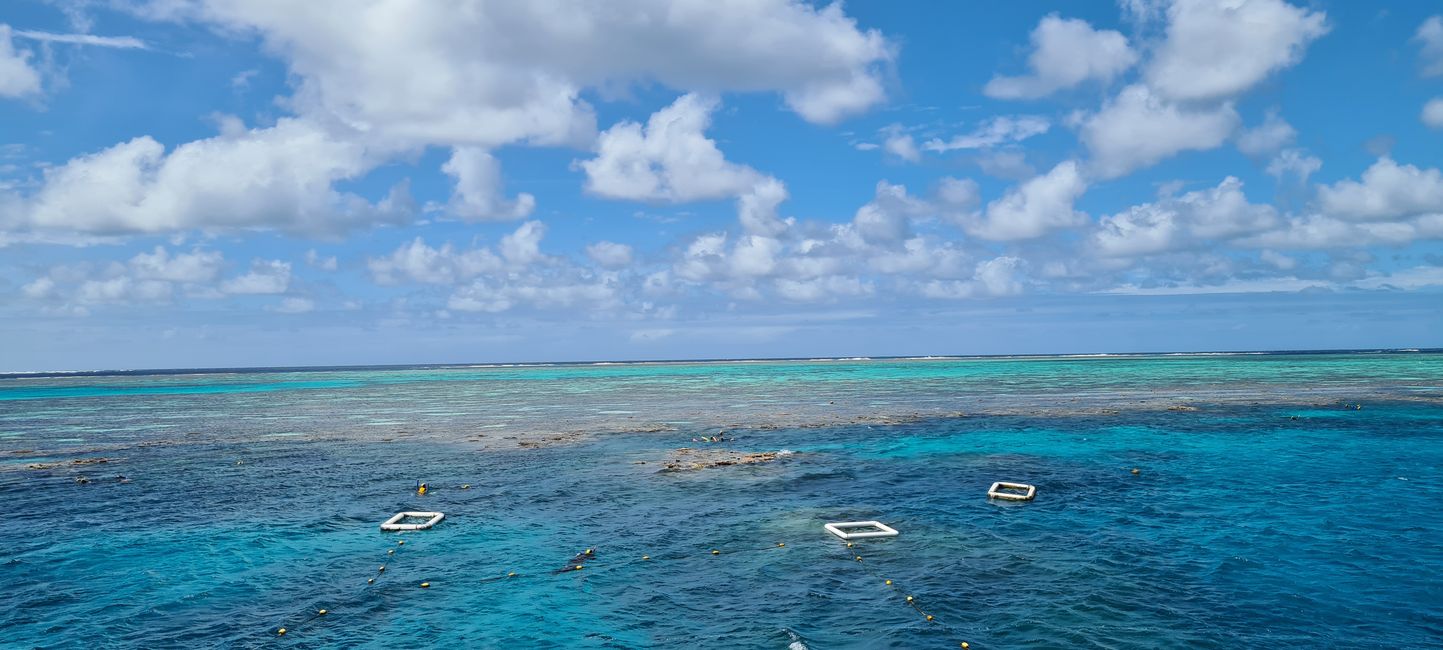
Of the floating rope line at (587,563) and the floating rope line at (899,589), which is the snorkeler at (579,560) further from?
the floating rope line at (899,589)

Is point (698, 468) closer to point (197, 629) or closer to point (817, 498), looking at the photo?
point (817, 498)

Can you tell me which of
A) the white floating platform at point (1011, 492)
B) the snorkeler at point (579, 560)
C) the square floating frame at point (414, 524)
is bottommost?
the snorkeler at point (579, 560)

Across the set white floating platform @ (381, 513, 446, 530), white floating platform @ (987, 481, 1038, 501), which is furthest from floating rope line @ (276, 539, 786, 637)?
white floating platform @ (987, 481, 1038, 501)

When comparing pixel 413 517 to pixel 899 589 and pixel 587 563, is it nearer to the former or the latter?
pixel 587 563

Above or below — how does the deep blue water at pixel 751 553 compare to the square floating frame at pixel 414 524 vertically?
below

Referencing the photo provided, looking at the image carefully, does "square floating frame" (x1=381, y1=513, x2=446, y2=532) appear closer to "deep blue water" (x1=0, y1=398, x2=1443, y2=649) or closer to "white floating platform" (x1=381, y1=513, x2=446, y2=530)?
"white floating platform" (x1=381, y1=513, x2=446, y2=530)

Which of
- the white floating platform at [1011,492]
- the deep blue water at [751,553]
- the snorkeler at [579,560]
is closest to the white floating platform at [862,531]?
the deep blue water at [751,553]
